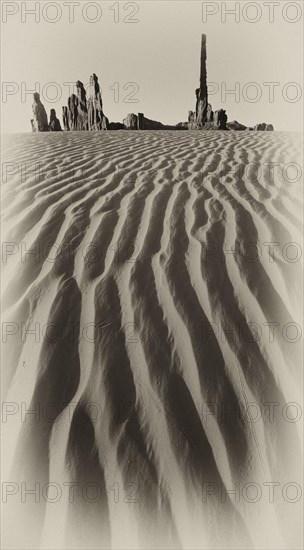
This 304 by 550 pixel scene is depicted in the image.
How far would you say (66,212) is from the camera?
3662mm

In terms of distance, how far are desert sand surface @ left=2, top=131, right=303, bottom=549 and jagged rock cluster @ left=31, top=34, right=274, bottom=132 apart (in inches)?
1425

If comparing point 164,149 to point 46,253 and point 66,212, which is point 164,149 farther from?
point 46,253

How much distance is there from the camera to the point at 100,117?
45031 mm

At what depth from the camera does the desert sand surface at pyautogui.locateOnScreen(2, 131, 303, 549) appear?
66.0 inches

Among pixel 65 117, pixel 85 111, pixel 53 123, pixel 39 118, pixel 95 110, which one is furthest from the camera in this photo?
pixel 65 117

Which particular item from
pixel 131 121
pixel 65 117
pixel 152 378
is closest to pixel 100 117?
pixel 131 121

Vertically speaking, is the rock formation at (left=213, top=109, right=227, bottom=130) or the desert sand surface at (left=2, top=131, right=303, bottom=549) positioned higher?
the rock formation at (left=213, top=109, right=227, bottom=130)

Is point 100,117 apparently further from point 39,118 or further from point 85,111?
point 39,118

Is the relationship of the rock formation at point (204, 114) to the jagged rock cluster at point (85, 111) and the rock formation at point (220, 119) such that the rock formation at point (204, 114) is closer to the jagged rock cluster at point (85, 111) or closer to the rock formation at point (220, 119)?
the rock formation at point (220, 119)

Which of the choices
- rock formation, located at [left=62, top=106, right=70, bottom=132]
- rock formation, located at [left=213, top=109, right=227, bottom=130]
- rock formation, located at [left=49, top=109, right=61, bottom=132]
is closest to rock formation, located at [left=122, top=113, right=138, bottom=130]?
rock formation, located at [left=49, top=109, right=61, bottom=132]

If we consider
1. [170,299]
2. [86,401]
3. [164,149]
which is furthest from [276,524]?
[164,149]

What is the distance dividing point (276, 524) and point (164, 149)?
6267 mm

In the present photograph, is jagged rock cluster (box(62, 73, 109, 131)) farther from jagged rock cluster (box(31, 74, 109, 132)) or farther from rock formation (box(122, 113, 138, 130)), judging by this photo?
rock formation (box(122, 113, 138, 130))

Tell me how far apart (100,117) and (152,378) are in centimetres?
4680
